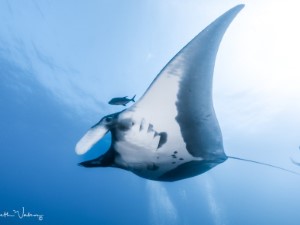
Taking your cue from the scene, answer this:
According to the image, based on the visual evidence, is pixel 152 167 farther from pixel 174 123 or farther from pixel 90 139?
pixel 90 139

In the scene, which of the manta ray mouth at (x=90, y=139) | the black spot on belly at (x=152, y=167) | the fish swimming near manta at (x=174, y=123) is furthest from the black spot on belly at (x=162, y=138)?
the manta ray mouth at (x=90, y=139)

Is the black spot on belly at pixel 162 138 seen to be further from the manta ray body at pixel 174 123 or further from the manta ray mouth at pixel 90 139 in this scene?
the manta ray mouth at pixel 90 139

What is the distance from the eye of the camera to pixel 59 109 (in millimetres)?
24812

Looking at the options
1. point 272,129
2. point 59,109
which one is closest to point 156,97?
point 272,129

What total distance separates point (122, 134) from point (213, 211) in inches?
3136

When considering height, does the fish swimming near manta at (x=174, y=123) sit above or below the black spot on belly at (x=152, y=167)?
above

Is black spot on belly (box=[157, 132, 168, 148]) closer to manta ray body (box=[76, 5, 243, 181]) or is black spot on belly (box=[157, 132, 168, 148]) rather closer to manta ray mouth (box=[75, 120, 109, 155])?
manta ray body (box=[76, 5, 243, 181])

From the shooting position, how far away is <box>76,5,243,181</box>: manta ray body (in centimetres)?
198

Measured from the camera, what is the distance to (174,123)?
2.27m

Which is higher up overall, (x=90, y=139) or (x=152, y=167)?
(x=90, y=139)

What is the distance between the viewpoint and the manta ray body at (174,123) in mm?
1979

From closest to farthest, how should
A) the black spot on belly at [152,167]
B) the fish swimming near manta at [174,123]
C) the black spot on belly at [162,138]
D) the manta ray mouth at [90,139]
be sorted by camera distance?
the fish swimming near manta at [174,123] < the manta ray mouth at [90,139] < the black spot on belly at [162,138] < the black spot on belly at [152,167]

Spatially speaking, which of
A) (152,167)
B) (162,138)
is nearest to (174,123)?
(162,138)

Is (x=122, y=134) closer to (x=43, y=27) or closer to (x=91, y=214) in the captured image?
(x=43, y=27)
